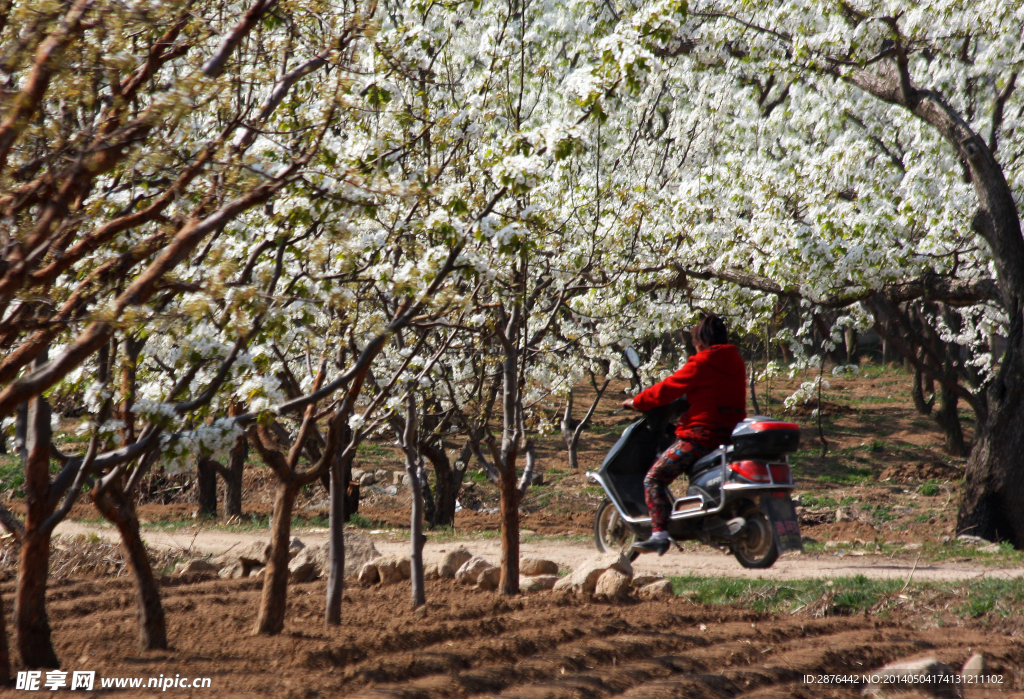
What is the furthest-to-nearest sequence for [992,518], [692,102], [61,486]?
[692,102] → [992,518] → [61,486]

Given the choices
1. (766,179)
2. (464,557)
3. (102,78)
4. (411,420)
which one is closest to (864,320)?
(766,179)

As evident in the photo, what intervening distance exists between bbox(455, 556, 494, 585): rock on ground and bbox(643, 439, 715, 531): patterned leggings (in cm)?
238

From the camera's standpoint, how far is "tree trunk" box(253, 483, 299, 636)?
5.70m

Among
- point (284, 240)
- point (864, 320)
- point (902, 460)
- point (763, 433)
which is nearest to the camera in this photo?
point (284, 240)

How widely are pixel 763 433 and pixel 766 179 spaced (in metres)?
6.31

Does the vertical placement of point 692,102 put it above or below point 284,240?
above

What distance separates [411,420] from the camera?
263 inches

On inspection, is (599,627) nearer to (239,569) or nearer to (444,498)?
(239,569)

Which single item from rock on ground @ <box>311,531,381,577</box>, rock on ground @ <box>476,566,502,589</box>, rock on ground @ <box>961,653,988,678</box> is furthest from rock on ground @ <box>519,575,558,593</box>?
rock on ground @ <box>961,653,988,678</box>

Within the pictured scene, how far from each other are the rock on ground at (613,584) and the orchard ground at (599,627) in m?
0.13

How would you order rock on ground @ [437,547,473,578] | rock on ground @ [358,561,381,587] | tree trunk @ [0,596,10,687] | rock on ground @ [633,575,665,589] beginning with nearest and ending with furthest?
1. tree trunk @ [0,596,10,687]
2. rock on ground @ [633,575,665,589]
3. rock on ground @ [437,547,473,578]
4. rock on ground @ [358,561,381,587]

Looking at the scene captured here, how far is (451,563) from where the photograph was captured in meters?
8.79

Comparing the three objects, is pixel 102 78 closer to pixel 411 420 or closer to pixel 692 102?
pixel 411 420

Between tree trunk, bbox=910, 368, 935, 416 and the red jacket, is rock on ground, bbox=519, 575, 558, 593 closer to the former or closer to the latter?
the red jacket
